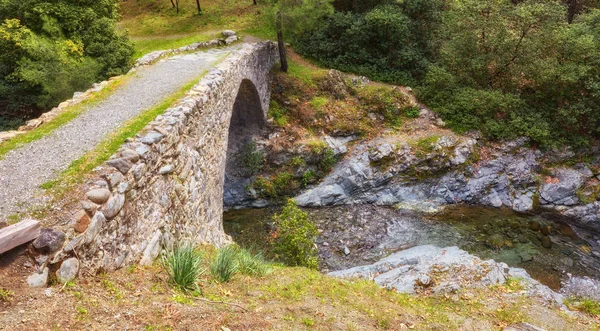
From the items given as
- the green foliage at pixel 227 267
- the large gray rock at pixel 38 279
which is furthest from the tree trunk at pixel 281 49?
the large gray rock at pixel 38 279

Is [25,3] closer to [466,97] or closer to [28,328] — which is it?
[28,328]

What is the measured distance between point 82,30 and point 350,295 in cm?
1930

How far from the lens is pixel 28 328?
4.63 m

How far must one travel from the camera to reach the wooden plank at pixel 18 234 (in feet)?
16.7

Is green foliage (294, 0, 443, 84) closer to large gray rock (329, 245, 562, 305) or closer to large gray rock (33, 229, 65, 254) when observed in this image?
large gray rock (329, 245, 562, 305)

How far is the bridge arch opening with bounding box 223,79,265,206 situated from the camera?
22.1 meters

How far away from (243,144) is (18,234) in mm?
17876

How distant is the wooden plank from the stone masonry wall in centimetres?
44

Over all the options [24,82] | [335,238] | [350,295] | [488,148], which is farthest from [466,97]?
[24,82]

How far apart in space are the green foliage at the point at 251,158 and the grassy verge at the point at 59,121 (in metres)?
9.46

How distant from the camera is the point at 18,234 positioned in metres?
5.23

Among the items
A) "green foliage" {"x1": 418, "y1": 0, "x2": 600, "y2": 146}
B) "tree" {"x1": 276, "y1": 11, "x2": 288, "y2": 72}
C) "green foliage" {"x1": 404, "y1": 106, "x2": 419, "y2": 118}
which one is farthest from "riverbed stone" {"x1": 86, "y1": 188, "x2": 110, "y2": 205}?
"green foliage" {"x1": 418, "y1": 0, "x2": 600, "y2": 146}

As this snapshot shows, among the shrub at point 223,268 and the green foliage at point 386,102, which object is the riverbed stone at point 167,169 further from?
the green foliage at point 386,102

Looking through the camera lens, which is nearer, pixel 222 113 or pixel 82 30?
pixel 222 113
